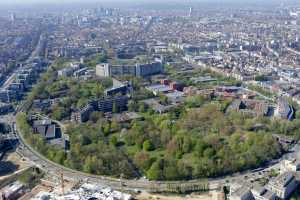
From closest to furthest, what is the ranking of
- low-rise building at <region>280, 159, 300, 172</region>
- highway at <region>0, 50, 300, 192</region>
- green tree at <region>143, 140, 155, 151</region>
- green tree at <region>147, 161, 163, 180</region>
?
highway at <region>0, 50, 300, 192</region>, green tree at <region>147, 161, 163, 180</region>, low-rise building at <region>280, 159, 300, 172</region>, green tree at <region>143, 140, 155, 151</region>

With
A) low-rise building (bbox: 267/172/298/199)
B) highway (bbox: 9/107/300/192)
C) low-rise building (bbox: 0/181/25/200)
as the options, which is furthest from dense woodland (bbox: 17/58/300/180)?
low-rise building (bbox: 0/181/25/200)

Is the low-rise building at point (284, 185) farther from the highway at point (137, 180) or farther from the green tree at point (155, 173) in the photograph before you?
the green tree at point (155, 173)

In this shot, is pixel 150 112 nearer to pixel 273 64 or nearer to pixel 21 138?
pixel 21 138

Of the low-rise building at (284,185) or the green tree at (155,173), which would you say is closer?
the low-rise building at (284,185)

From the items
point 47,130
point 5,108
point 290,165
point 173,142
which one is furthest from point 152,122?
point 5,108

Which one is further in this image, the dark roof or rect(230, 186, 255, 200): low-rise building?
the dark roof

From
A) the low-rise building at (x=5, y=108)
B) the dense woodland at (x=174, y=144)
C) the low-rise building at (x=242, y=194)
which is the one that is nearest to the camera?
the low-rise building at (x=242, y=194)

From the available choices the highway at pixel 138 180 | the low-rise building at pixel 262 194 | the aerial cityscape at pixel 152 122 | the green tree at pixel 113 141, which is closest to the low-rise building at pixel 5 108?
the aerial cityscape at pixel 152 122

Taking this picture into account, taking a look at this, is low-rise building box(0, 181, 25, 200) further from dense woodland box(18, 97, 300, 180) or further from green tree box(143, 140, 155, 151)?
green tree box(143, 140, 155, 151)
